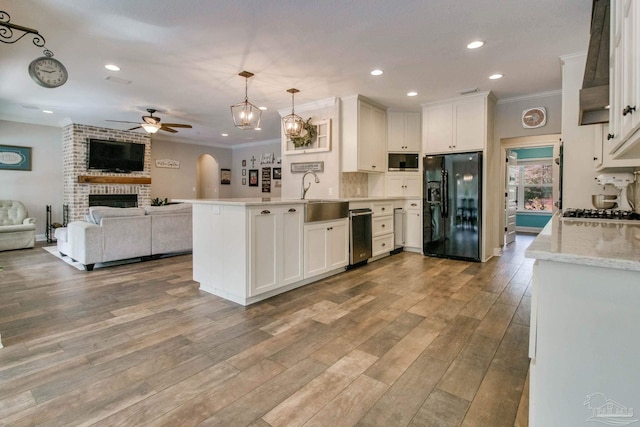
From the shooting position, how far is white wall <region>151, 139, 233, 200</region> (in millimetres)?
8984

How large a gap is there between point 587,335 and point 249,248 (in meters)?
2.52

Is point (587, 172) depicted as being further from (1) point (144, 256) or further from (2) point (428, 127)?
(1) point (144, 256)

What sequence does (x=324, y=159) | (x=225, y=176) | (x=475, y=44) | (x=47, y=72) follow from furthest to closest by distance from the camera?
(x=225, y=176) → (x=324, y=159) → (x=475, y=44) → (x=47, y=72)

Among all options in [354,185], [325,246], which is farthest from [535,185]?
[325,246]

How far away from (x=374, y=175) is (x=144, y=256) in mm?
4126

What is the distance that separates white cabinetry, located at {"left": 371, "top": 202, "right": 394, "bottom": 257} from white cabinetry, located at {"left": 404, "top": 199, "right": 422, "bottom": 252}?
471mm

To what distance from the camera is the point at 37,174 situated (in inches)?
276

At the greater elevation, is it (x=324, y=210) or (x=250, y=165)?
(x=250, y=165)

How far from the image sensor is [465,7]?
260 centimetres

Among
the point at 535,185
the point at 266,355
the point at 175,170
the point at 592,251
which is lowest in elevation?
the point at 266,355

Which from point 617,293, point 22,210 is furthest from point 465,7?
point 22,210

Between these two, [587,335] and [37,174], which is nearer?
[587,335]

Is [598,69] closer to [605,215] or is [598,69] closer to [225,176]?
[605,215]

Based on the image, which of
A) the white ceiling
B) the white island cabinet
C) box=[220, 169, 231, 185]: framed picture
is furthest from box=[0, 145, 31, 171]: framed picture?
the white island cabinet
